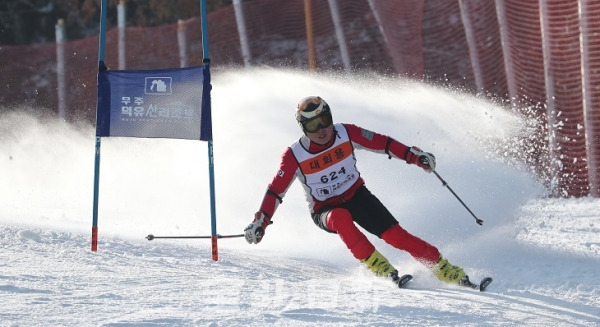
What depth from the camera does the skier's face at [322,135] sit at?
657 centimetres

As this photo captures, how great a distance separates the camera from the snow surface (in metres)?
5.32

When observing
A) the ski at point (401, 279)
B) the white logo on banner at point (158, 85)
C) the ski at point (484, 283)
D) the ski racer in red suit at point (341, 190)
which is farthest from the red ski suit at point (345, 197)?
the white logo on banner at point (158, 85)

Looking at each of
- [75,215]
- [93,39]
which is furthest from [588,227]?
[93,39]

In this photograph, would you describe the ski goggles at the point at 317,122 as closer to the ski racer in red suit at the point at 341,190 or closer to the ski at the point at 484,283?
the ski racer in red suit at the point at 341,190

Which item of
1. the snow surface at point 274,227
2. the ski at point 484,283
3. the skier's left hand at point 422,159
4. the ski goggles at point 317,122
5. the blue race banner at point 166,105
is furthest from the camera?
the blue race banner at point 166,105

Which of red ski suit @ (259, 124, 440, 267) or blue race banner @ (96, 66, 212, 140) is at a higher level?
blue race banner @ (96, 66, 212, 140)

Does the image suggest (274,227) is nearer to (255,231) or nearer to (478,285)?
(255,231)

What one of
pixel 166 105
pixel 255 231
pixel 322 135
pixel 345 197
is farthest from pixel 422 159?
pixel 166 105

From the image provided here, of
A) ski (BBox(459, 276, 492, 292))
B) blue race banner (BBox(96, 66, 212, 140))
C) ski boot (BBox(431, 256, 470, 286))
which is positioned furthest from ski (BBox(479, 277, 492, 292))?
blue race banner (BBox(96, 66, 212, 140))

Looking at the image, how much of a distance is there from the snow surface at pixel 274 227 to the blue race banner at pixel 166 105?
3.04ft

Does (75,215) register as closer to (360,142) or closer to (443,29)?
(360,142)

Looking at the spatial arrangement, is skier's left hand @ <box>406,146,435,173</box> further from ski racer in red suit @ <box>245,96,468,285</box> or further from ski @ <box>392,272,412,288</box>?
ski @ <box>392,272,412,288</box>

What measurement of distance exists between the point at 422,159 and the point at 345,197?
1.98 ft

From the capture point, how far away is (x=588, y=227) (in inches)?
345
